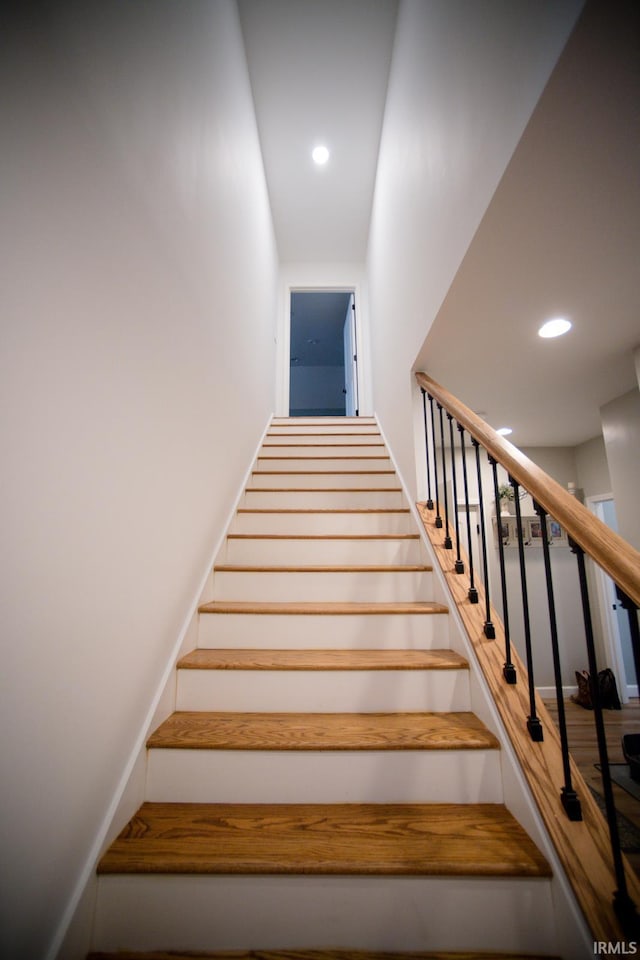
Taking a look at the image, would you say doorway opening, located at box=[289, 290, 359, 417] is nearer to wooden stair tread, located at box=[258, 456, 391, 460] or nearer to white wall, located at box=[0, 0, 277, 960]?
wooden stair tread, located at box=[258, 456, 391, 460]

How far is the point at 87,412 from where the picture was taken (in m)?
0.95

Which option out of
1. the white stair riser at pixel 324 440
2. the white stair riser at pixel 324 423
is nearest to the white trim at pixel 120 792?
the white stair riser at pixel 324 440

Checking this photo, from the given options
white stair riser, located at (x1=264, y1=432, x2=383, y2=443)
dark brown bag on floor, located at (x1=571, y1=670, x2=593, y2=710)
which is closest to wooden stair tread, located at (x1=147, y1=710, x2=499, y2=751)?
white stair riser, located at (x1=264, y1=432, x2=383, y2=443)

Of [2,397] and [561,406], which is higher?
[561,406]

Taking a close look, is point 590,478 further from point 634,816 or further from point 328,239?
point 328,239

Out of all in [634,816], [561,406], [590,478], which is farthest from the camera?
[590,478]

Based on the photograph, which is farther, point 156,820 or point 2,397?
point 156,820

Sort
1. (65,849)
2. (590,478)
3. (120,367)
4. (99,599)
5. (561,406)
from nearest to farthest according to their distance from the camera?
1. (65,849)
2. (99,599)
3. (120,367)
4. (561,406)
5. (590,478)

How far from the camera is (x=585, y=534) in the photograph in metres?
0.90

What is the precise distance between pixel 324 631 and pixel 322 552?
1.68 ft

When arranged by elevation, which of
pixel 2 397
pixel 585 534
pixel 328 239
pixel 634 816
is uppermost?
pixel 328 239

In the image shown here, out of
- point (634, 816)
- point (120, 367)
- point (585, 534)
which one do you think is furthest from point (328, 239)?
point (634, 816)

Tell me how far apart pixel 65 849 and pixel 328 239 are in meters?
5.51

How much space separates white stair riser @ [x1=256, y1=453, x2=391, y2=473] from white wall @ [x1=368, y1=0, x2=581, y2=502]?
8.3 inches
